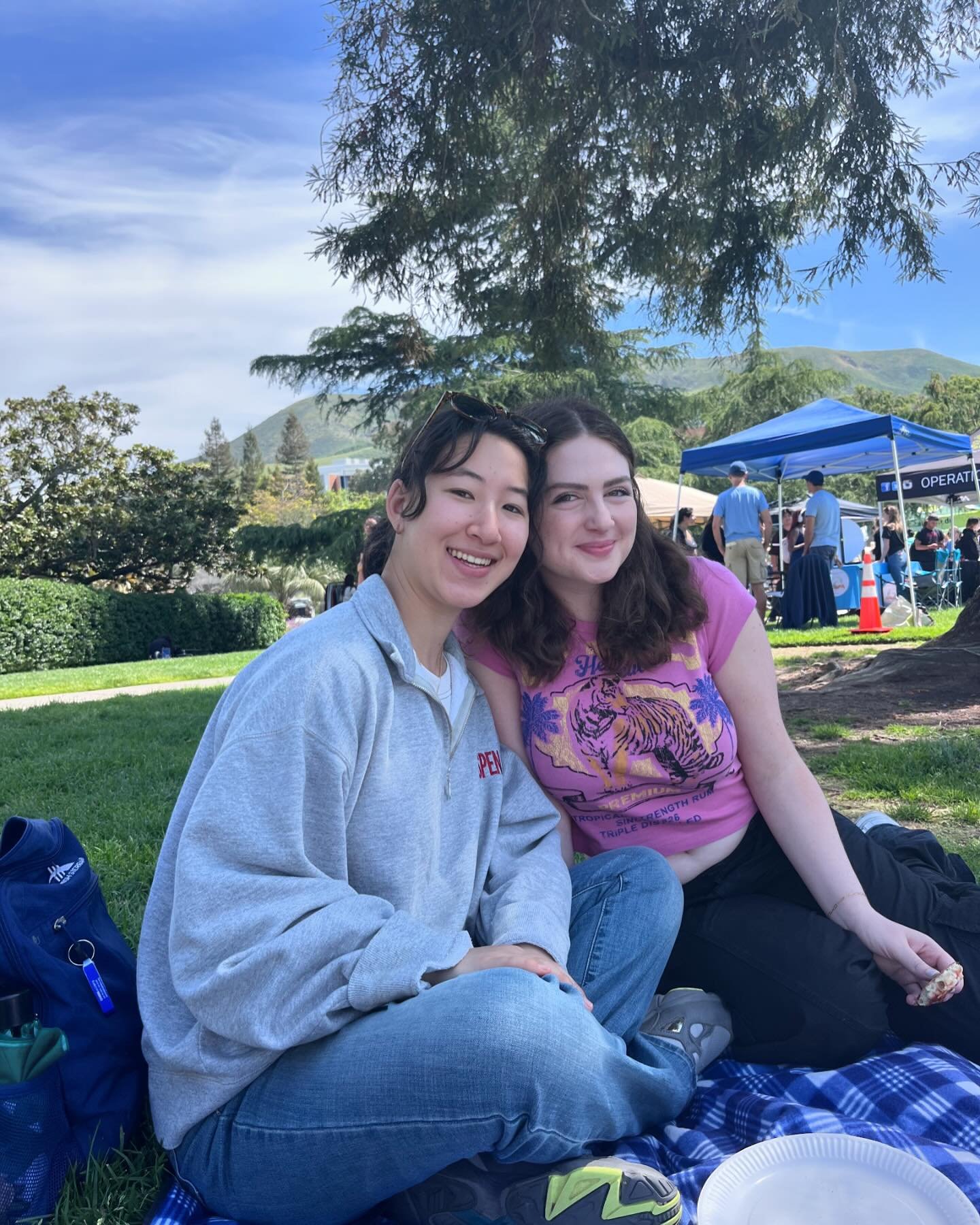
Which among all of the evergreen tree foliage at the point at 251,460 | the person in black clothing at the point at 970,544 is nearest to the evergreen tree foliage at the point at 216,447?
the evergreen tree foliage at the point at 251,460

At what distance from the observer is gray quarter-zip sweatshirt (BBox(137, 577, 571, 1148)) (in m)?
1.55

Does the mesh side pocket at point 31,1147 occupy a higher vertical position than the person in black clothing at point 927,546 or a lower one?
lower

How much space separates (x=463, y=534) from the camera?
199cm

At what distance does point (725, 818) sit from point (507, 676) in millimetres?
625

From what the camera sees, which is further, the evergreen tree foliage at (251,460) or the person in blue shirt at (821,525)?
the evergreen tree foliage at (251,460)

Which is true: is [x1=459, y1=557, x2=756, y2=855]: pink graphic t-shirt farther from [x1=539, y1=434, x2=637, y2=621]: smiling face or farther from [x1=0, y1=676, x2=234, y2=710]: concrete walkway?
[x1=0, y1=676, x2=234, y2=710]: concrete walkway

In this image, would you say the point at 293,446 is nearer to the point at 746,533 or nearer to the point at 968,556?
the point at 968,556

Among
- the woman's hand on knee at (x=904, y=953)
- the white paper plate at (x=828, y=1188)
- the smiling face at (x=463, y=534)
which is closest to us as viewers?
the white paper plate at (x=828, y=1188)

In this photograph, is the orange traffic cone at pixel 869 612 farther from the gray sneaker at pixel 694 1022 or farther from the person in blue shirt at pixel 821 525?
the gray sneaker at pixel 694 1022

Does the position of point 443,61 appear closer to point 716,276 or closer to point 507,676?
point 716,276

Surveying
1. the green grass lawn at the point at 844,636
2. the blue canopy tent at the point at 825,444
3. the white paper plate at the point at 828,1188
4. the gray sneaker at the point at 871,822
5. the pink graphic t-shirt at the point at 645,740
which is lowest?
the green grass lawn at the point at 844,636

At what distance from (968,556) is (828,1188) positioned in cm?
1839

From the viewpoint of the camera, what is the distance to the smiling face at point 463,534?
1.99 metres

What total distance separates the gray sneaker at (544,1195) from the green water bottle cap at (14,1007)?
699 mm
